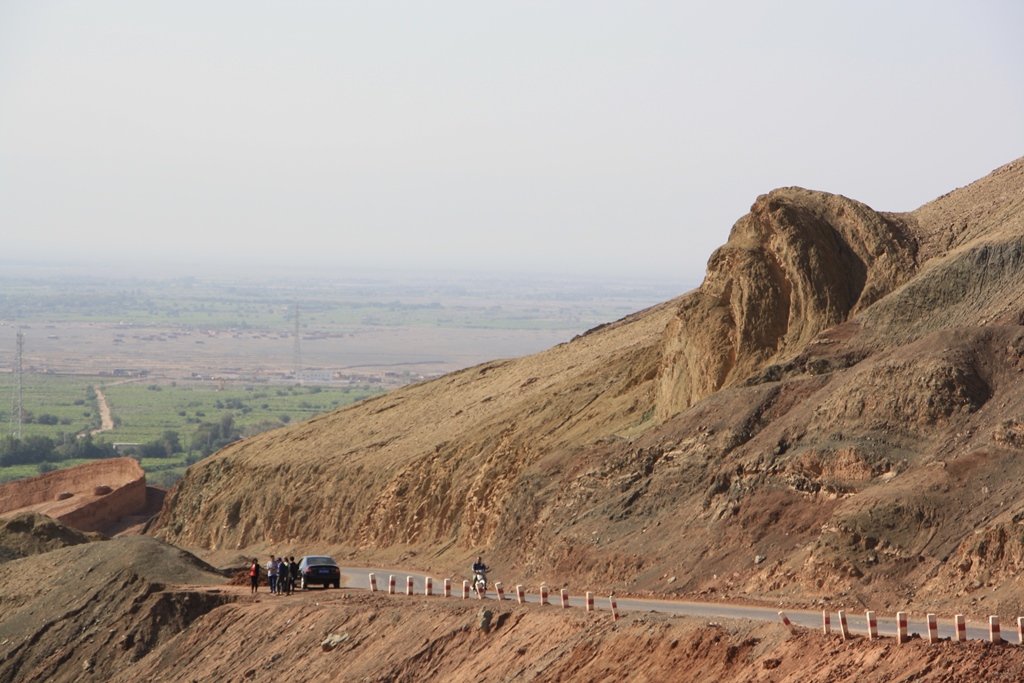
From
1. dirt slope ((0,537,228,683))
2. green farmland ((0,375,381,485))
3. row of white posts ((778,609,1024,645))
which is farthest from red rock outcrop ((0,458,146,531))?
row of white posts ((778,609,1024,645))

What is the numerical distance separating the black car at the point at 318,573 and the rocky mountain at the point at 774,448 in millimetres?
4706

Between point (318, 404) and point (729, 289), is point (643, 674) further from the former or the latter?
point (318, 404)

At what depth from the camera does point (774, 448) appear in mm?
32688

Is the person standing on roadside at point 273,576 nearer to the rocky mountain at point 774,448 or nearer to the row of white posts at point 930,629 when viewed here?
the rocky mountain at point 774,448

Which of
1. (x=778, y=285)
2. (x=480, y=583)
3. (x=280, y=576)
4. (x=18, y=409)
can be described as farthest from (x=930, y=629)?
(x=18, y=409)

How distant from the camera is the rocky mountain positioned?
1092 inches

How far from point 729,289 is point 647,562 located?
11.9 m

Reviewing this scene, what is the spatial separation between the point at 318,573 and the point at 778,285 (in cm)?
1518

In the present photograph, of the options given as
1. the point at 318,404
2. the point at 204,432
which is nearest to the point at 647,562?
the point at 204,432

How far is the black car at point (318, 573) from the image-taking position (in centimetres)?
3544

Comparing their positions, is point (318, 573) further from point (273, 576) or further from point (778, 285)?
point (778, 285)

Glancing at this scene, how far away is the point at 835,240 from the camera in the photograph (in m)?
41.1

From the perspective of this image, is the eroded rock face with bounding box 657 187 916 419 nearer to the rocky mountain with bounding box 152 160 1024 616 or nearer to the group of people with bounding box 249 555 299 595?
the rocky mountain with bounding box 152 160 1024 616

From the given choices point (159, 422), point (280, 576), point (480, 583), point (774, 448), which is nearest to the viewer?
point (480, 583)
